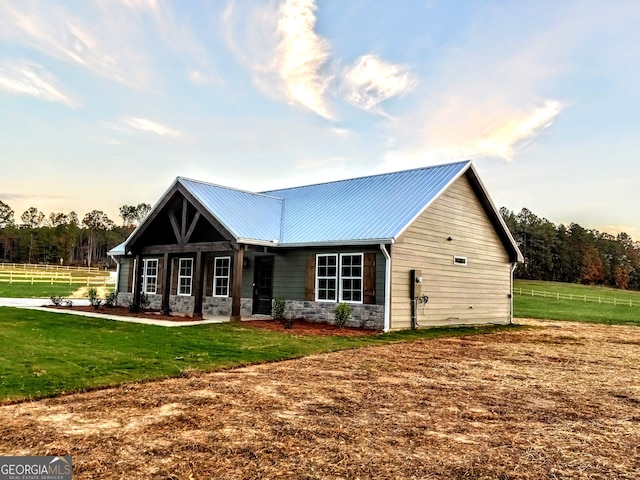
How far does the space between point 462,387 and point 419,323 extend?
7885mm

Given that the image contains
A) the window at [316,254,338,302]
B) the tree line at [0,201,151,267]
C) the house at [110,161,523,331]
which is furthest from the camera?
the tree line at [0,201,151,267]

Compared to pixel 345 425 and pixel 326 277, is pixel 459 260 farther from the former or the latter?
pixel 345 425

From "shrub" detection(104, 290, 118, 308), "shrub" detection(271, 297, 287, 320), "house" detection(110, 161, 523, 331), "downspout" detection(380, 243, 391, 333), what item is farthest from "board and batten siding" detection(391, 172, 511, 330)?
"shrub" detection(104, 290, 118, 308)

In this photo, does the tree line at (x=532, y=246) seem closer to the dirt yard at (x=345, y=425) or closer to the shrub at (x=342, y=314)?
the shrub at (x=342, y=314)

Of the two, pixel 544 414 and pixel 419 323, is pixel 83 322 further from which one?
pixel 544 414

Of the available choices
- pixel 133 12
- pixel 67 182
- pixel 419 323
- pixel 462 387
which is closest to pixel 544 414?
pixel 462 387

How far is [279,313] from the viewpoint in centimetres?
1516

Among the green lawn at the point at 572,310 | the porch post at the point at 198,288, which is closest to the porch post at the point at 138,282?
the porch post at the point at 198,288

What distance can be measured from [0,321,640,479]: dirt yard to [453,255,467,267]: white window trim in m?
8.44

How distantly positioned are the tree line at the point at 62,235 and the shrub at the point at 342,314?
239ft

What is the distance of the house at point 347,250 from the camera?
45.2 ft

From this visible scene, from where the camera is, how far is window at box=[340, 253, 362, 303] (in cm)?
1384

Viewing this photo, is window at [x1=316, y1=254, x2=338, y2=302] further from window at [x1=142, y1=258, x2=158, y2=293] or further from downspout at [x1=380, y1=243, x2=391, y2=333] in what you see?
window at [x1=142, y1=258, x2=158, y2=293]

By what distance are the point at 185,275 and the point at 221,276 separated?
84.4 inches
